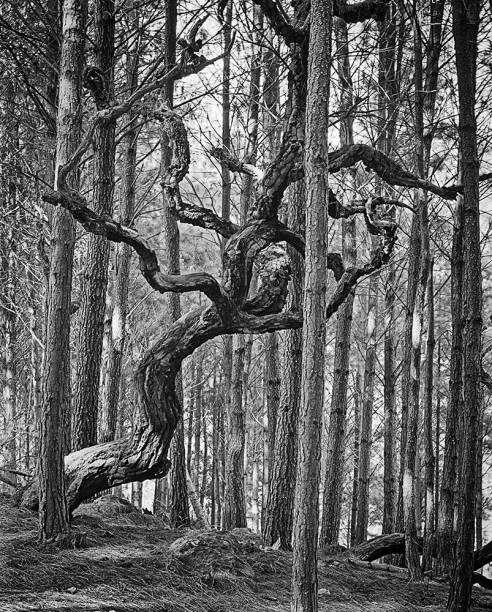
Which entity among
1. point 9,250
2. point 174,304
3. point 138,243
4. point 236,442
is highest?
point 9,250

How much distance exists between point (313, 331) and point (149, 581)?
87.2 inches

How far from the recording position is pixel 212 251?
1620 centimetres

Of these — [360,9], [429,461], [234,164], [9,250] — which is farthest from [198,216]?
[9,250]

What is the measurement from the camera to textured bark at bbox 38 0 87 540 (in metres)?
5.03

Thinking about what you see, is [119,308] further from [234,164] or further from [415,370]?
[415,370]

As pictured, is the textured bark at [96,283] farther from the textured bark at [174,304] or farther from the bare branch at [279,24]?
the bare branch at [279,24]

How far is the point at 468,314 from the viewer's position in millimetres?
4910

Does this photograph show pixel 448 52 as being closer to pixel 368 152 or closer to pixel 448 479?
pixel 368 152

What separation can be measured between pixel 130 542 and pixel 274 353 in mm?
3733

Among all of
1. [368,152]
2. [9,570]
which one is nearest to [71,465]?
[9,570]

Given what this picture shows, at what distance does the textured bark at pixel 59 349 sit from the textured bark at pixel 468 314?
9.72ft

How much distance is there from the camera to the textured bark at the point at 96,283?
23.2ft

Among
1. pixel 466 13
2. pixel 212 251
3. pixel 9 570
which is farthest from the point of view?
pixel 212 251

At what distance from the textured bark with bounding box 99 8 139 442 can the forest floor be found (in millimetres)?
1954
